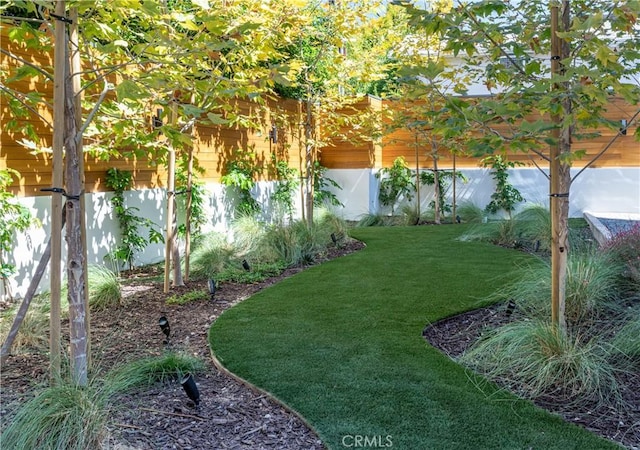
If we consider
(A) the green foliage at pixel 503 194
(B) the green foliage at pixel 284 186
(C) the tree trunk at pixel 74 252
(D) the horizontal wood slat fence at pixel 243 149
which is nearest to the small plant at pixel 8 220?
(D) the horizontal wood slat fence at pixel 243 149

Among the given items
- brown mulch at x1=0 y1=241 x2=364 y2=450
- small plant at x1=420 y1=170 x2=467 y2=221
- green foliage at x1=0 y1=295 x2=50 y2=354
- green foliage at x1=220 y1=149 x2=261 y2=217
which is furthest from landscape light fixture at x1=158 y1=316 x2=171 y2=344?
small plant at x1=420 y1=170 x2=467 y2=221

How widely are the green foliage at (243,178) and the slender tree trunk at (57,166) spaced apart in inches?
220

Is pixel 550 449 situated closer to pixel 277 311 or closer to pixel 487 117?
pixel 487 117

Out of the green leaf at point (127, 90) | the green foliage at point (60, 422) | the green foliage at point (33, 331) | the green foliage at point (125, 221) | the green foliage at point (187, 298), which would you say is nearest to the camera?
the green foliage at point (60, 422)

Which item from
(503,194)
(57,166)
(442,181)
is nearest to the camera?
(57,166)

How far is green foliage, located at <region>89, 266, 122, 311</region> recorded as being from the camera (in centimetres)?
461

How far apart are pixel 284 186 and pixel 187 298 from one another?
5.29 meters

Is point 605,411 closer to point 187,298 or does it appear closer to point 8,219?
point 187,298

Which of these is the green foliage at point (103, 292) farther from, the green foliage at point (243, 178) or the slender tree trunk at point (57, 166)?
the green foliage at point (243, 178)

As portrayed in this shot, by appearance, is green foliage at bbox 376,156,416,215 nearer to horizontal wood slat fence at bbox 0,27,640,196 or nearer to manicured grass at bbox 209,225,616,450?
horizontal wood slat fence at bbox 0,27,640,196

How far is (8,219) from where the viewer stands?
468 cm

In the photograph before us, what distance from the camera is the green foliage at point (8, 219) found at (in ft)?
14.8

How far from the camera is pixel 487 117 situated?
10.0ft

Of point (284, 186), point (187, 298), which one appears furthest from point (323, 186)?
point (187, 298)
